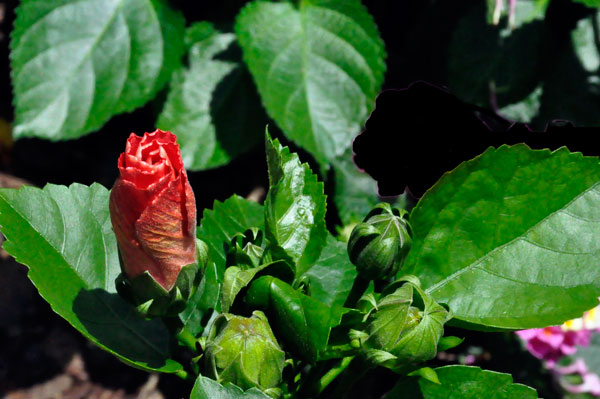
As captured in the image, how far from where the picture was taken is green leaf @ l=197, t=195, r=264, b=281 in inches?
33.4

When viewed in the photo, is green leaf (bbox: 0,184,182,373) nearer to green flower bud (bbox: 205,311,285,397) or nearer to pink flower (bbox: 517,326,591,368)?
green flower bud (bbox: 205,311,285,397)

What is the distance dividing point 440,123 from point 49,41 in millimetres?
1246

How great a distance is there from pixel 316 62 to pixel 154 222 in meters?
1.16

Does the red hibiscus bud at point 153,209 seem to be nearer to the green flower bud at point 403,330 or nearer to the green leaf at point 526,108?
the green flower bud at point 403,330

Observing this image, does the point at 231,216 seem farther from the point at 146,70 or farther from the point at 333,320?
the point at 146,70

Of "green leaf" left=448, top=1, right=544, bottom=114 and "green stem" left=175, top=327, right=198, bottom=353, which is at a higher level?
"green leaf" left=448, top=1, right=544, bottom=114

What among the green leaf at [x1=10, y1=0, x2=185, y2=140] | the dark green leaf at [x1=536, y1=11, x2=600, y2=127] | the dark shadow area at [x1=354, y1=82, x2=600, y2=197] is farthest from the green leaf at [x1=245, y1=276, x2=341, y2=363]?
the dark green leaf at [x1=536, y1=11, x2=600, y2=127]

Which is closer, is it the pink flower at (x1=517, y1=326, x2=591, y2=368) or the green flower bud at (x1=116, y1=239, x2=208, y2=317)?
the green flower bud at (x1=116, y1=239, x2=208, y2=317)

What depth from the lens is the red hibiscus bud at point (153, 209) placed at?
1.93 ft

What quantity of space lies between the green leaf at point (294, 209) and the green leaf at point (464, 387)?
160mm

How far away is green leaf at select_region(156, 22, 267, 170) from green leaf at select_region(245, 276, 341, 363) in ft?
3.94

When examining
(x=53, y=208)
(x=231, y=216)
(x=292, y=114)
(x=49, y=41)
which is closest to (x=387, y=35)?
(x=292, y=114)

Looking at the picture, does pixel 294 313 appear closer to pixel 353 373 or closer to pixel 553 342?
pixel 353 373

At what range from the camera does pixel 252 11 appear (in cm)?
170
